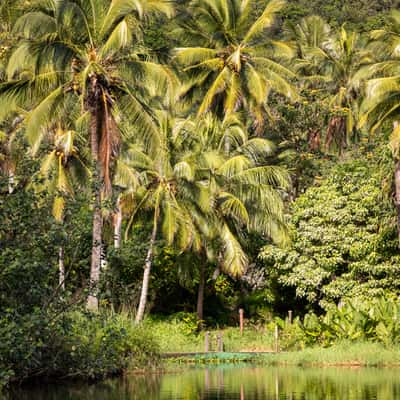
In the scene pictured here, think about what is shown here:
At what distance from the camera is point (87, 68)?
24703 mm

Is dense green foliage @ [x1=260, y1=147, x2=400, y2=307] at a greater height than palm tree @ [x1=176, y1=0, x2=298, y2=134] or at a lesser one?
lesser

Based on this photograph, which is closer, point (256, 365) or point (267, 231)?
point (256, 365)

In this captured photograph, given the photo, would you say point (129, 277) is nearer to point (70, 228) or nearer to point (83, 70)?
point (83, 70)

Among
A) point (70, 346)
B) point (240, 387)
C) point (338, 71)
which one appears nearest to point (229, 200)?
point (240, 387)

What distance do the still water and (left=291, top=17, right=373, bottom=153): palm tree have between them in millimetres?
18217

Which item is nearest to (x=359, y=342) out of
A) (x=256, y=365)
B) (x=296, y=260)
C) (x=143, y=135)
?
(x=256, y=365)

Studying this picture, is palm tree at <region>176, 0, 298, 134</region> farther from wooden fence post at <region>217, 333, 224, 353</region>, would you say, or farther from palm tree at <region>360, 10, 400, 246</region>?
wooden fence post at <region>217, 333, 224, 353</region>

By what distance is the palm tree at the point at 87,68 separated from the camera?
984 inches

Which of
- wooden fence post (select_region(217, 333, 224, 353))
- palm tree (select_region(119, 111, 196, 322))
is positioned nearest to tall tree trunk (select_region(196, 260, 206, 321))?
palm tree (select_region(119, 111, 196, 322))

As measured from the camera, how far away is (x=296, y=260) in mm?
33812

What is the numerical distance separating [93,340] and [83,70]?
318 inches

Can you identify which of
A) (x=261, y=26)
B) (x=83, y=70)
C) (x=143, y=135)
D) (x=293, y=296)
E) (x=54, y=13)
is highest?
(x=261, y=26)

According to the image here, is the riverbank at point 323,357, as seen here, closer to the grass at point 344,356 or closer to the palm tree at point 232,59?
the grass at point 344,356

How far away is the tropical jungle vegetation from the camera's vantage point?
61.8 feet
